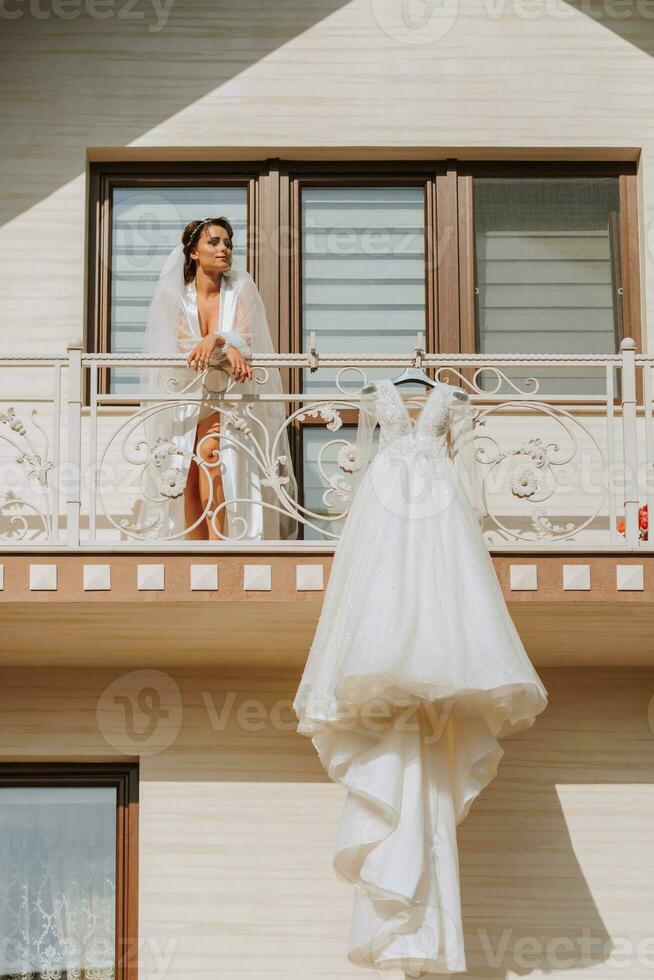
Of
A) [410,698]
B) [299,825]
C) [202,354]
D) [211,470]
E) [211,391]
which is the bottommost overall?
[299,825]

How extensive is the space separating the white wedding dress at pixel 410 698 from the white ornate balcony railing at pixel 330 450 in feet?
1.54

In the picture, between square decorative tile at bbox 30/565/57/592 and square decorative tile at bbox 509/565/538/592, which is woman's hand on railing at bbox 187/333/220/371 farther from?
square decorative tile at bbox 509/565/538/592

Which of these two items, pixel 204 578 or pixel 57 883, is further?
pixel 57 883

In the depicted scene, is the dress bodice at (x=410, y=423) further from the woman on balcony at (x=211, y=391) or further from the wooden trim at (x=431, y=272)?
the wooden trim at (x=431, y=272)

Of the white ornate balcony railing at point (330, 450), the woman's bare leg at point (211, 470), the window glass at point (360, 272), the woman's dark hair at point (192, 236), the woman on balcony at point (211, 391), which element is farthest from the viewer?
the window glass at point (360, 272)

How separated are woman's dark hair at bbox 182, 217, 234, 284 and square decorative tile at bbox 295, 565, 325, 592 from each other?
195 cm

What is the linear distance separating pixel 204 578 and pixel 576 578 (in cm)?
163

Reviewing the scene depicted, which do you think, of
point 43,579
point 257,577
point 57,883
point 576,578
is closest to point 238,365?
point 257,577

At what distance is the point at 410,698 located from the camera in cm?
672

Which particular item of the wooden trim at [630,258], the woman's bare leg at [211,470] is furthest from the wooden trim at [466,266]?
the woman's bare leg at [211,470]

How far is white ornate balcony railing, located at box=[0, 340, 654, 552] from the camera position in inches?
292

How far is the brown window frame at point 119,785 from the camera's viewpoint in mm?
8062

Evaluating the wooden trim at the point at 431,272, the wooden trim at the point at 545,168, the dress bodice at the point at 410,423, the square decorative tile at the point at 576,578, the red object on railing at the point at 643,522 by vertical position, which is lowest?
the square decorative tile at the point at 576,578

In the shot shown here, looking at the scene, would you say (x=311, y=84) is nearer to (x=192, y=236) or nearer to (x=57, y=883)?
(x=192, y=236)
